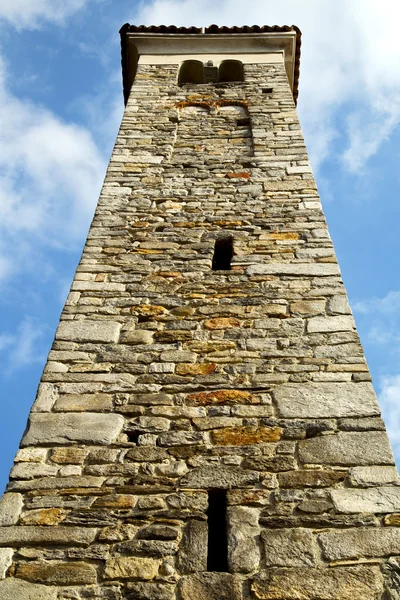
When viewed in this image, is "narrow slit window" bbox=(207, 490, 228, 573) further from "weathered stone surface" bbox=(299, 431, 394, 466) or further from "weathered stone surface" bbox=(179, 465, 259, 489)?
"weathered stone surface" bbox=(299, 431, 394, 466)

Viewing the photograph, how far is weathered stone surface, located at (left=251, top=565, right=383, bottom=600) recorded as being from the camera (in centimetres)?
254

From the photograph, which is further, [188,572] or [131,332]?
[131,332]

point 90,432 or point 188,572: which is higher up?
point 90,432

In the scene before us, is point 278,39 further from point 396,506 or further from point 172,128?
point 396,506

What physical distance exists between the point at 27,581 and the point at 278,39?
8.39m

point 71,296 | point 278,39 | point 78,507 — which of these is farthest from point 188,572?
point 278,39

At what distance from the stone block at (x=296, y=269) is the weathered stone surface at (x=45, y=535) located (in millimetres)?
2309

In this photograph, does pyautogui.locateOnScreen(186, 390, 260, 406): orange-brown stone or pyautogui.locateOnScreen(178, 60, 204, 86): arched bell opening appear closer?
pyautogui.locateOnScreen(186, 390, 260, 406): orange-brown stone

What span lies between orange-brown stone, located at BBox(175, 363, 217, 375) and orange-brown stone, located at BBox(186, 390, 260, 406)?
7.0 inches

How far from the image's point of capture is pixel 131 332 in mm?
4059

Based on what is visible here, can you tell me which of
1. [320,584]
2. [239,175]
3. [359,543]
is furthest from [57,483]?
[239,175]

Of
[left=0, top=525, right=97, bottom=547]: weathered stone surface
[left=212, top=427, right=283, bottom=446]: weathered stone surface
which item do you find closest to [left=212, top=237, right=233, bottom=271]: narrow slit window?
[left=212, top=427, right=283, bottom=446]: weathered stone surface

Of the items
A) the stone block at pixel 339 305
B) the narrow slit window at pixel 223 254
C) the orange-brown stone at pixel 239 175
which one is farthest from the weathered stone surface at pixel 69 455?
the orange-brown stone at pixel 239 175

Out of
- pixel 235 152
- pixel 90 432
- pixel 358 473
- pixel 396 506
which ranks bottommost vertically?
pixel 396 506
